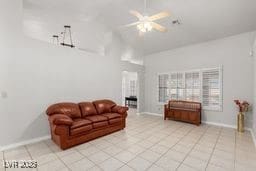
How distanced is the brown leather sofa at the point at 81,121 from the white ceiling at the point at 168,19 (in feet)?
8.84

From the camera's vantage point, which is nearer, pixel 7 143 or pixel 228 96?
pixel 7 143

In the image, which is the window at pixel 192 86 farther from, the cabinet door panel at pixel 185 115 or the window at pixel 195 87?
the cabinet door panel at pixel 185 115

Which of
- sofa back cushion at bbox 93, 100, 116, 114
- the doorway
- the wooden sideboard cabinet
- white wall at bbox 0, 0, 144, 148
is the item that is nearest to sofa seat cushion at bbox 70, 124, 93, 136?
sofa back cushion at bbox 93, 100, 116, 114

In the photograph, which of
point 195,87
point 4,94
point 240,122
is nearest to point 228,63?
point 195,87

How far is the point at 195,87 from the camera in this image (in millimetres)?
5242

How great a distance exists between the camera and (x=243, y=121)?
4031 millimetres

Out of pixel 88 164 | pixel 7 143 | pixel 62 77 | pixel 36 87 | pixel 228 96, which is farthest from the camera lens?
pixel 228 96

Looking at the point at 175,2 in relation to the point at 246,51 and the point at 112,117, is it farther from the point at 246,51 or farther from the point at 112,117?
the point at 112,117

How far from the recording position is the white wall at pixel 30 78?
289 centimetres

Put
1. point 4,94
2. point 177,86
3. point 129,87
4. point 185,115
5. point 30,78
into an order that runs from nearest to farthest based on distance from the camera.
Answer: point 4,94 < point 30,78 < point 185,115 < point 177,86 < point 129,87

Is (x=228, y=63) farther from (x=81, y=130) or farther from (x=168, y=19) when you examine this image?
(x=81, y=130)

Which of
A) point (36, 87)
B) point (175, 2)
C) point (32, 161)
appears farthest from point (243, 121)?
point (36, 87)

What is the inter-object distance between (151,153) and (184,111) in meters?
2.87

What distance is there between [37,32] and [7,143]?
3.67m
